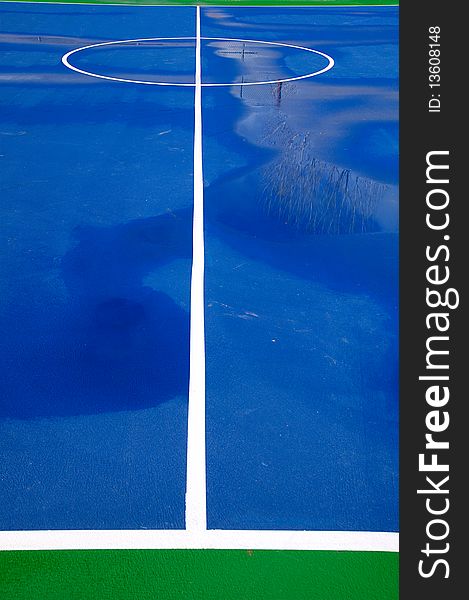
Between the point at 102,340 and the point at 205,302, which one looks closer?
the point at 102,340

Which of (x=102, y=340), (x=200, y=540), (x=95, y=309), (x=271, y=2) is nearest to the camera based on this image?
(x=200, y=540)

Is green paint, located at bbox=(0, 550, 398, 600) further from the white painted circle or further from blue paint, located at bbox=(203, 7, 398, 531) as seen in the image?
the white painted circle

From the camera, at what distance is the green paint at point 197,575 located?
140 inches

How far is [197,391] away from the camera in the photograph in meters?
5.07

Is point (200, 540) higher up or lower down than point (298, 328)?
lower down

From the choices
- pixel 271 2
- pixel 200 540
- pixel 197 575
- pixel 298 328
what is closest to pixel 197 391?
pixel 298 328

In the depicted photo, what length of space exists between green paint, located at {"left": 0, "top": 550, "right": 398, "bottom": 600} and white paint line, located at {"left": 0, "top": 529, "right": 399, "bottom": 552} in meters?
0.04

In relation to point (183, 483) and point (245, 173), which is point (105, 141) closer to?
point (245, 173)

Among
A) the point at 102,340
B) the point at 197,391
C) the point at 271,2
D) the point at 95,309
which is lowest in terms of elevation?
the point at 197,391

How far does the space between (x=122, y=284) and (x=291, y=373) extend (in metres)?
1.93

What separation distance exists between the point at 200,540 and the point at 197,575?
249 millimetres

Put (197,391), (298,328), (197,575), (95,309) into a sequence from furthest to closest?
(95,309) → (298,328) → (197,391) → (197,575)

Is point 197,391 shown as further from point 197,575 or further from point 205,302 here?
point 197,575

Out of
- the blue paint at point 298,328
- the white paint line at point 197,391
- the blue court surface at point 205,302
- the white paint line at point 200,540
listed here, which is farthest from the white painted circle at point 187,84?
the white paint line at point 200,540
